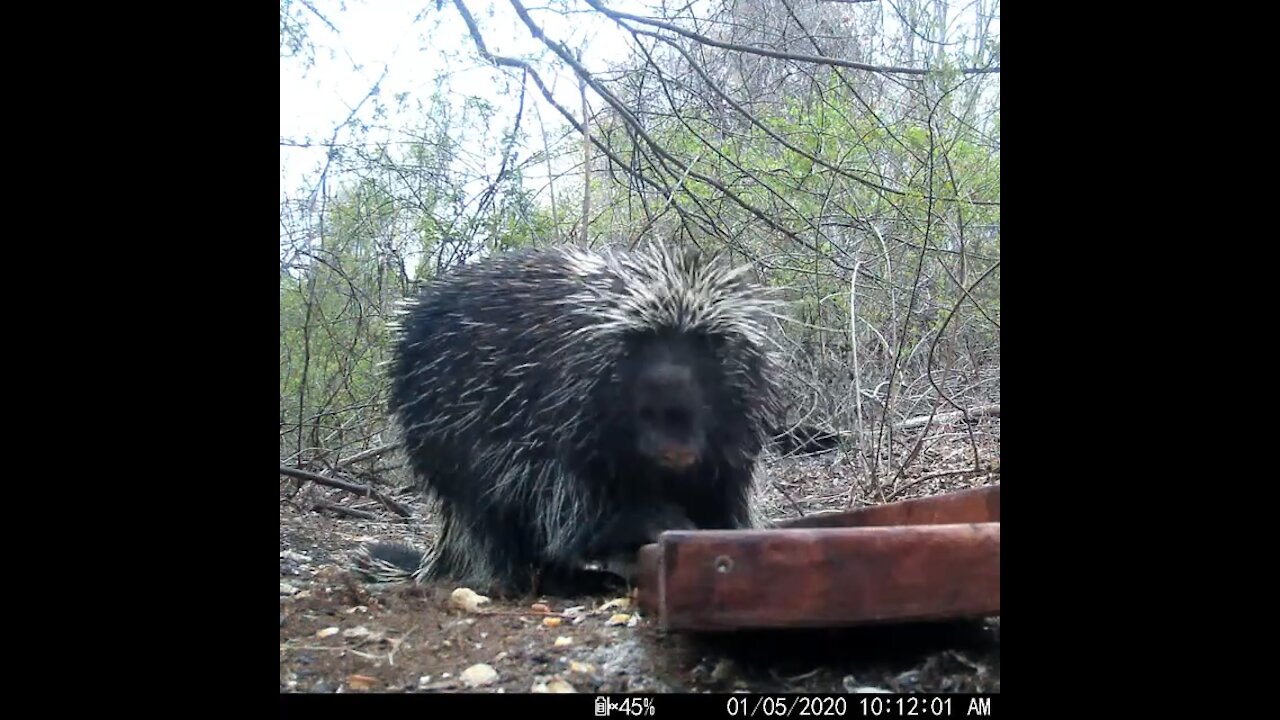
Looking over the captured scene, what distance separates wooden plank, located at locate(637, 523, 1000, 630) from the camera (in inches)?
70.1

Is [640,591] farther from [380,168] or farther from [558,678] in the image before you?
[380,168]

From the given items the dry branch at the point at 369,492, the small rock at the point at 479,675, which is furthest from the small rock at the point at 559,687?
the dry branch at the point at 369,492

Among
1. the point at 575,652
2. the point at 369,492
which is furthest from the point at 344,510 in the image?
the point at 575,652

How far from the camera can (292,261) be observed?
473 cm

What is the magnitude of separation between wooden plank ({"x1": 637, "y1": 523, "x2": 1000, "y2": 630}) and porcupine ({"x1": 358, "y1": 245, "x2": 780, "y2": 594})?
977 millimetres

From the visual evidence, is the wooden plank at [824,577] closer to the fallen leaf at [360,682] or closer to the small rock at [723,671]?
the small rock at [723,671]

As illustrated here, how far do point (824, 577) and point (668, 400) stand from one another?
1038 millimetres

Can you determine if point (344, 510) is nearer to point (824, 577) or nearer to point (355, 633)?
point (355, 633)

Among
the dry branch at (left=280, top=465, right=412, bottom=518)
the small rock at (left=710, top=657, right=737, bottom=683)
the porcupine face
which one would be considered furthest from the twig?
the small rock at (left=710, top=657, right=737, bottom=683)

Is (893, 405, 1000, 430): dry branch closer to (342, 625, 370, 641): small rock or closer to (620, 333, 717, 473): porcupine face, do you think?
(620, 333, 717, 473): porcupine face

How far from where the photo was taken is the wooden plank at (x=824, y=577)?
1779mm

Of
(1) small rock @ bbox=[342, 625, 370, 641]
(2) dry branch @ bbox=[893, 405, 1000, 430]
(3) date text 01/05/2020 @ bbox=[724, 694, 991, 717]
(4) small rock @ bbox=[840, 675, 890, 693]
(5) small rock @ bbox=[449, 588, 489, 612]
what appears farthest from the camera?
(2) dry branch @ bbox=[893, 405, 1000, 430]
